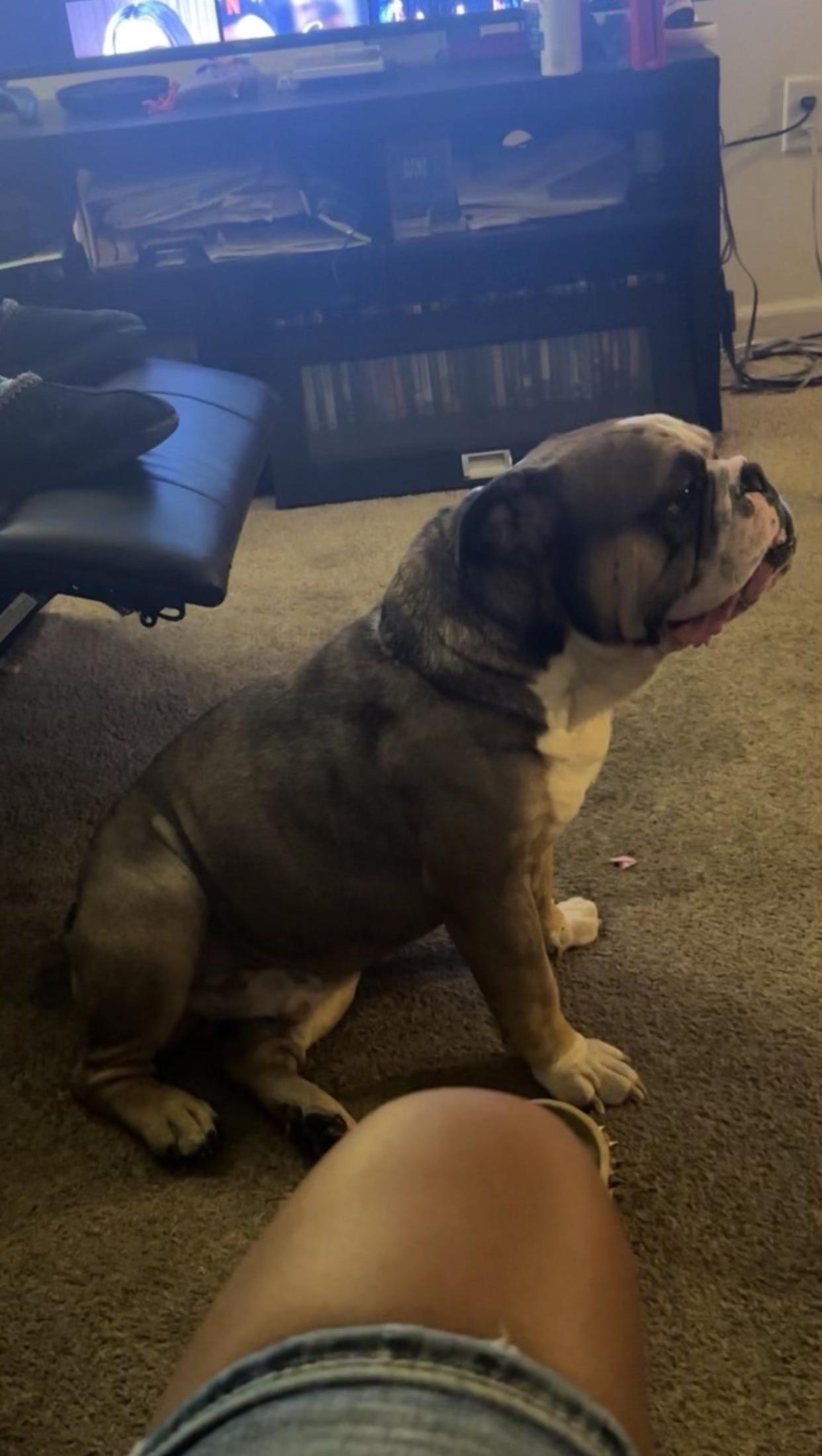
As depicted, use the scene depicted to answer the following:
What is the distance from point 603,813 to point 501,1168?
1224 millimetres

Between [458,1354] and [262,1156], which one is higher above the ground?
[458,1354]

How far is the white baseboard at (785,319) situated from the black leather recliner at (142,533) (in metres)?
2.12

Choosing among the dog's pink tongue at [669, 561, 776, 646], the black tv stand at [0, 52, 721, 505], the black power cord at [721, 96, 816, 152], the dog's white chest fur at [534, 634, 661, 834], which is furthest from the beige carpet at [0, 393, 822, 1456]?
the black power cord at [721, 96, 816, 152]

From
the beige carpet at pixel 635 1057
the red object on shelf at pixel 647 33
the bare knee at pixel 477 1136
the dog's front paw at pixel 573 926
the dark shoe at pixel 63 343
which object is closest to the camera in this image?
the bare knee at pixel 477 1136

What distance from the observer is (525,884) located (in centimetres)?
137

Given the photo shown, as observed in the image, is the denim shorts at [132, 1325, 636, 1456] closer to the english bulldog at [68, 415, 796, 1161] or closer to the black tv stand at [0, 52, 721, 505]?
the english bulldog at [68, 415, 796, 1161]

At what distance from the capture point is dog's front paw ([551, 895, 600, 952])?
1.62m

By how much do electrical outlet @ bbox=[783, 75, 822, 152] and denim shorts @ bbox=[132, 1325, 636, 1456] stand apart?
352 centimetres

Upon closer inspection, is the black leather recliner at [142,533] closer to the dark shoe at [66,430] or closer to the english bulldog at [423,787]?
the dark shoe at [66,430]

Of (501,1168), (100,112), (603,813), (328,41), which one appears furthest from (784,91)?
(501,1168)

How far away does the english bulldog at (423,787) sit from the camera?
1.27 m

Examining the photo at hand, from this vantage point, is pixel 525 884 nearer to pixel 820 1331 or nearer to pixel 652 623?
pixel 652 623

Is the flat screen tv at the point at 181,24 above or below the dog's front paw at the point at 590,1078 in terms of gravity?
above

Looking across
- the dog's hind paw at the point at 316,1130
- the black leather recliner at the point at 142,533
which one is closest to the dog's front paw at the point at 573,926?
the dog's hind paw at the point at 316,1130
